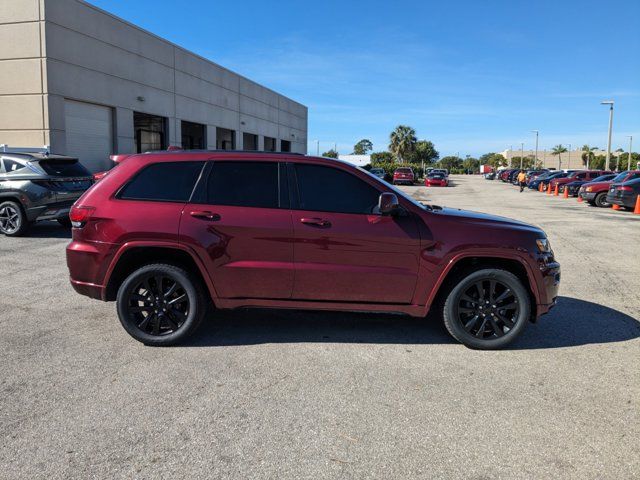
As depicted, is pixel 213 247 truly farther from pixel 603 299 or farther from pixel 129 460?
pixel 603 299

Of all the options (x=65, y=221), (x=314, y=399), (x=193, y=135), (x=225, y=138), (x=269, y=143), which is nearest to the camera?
(x=314, y=399)

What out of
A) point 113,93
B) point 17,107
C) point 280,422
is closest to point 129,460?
point 280,422

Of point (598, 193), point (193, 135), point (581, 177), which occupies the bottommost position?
point (598, 193)

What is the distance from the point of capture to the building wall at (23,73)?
18.5m

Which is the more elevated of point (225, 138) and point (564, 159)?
point (564, 159)

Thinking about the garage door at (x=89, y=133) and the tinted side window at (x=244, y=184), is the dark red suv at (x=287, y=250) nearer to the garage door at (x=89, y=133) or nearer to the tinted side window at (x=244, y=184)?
the tinted side window at (x=244, y=184)

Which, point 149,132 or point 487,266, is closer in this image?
point 487,266

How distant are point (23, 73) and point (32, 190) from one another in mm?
10668

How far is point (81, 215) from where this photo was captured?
4.76 meters

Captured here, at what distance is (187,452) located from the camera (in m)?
3.02

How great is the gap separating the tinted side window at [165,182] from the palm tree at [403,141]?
91.6 meters

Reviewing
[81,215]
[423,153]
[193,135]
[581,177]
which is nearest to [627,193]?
[581,177]

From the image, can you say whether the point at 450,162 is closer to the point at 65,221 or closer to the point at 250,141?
the point at 250,141

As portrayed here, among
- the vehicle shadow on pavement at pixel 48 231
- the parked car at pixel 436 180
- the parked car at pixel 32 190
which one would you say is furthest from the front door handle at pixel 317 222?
the parked car at pixel 436 180
